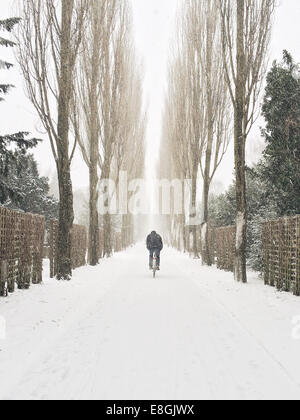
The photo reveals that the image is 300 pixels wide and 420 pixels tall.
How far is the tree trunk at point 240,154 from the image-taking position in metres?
13.4

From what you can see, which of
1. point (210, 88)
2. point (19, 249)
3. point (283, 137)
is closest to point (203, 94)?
point (210, 88)

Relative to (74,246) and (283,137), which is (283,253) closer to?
(283,137)

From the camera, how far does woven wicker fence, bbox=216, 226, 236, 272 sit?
17.1m

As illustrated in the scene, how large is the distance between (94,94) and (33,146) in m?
12.2

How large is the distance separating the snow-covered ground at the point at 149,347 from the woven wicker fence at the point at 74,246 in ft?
13.8

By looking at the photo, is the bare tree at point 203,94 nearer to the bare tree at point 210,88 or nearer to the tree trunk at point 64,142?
the bare tree at point 210,88

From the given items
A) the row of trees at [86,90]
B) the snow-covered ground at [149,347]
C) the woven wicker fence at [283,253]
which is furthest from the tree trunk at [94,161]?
the snow-covered ground at [149,347]

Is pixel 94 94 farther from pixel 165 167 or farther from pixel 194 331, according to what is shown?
pixel 165 167

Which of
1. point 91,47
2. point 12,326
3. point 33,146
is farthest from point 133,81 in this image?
point 12,326

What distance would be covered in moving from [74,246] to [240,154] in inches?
326

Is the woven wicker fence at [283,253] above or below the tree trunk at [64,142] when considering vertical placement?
below

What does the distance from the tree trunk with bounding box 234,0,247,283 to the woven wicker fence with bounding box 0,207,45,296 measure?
20.2ft

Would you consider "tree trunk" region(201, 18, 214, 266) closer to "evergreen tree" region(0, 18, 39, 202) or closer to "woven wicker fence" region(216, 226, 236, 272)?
"woven wicker fence" region(216, 226, 236, 272)

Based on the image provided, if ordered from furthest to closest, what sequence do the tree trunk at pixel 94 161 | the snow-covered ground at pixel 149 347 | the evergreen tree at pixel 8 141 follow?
the tree trunk at pixel 94 161 → the evergreen tree at pixel 8 141 → the snow-covered ground at pixel 149 347
